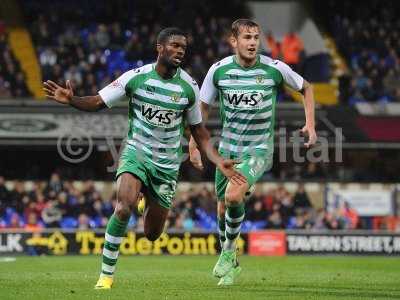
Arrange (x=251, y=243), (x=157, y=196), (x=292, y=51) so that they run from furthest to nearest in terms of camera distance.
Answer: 1. (x=292, y=51)
2. (x=251, y=243)
3. (x=157, y=196)

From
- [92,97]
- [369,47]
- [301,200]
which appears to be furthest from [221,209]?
[369,47]

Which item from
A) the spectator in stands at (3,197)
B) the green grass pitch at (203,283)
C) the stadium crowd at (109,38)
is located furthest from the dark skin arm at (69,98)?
the stadium crowd at (109,38)

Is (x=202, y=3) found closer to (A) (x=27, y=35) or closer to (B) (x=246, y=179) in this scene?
(A) (x=27, y=35)

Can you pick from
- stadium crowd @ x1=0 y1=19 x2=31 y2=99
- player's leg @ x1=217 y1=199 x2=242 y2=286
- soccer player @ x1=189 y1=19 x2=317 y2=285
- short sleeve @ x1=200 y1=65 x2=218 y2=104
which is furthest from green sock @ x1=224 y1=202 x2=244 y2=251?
stadium crowd @ x1=0 y1=19 x2=31 y2=99

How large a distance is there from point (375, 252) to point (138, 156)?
14079 millimetres

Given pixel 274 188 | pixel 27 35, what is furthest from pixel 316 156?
pixel 27 35

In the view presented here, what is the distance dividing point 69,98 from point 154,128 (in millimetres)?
1256

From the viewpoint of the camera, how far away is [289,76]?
470 inches

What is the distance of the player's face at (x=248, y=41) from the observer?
11633 millimetres

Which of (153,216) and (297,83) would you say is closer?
(153,216)

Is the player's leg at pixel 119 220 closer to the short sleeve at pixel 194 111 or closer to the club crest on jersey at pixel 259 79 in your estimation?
the short sleeve at pixel 194 111

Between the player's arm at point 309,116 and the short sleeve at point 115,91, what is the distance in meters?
2.06

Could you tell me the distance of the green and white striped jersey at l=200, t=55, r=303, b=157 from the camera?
11.7 meters

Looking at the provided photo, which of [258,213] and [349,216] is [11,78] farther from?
[349,216]
